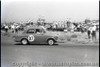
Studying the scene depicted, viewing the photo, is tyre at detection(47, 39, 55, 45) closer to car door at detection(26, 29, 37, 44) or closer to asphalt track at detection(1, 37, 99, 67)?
asphalt track at detection(1, 37, 99, 67)

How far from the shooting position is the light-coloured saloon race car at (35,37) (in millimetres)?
2236

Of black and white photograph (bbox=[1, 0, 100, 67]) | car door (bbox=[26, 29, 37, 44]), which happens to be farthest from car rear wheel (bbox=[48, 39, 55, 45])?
car door (bbox=[26, 29, 37, 44])

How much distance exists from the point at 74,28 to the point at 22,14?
68 centimetres

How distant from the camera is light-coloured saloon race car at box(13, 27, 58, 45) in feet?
7.34

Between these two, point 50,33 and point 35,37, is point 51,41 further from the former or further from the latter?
point 35,37

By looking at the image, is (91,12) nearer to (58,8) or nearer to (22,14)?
(58,8)

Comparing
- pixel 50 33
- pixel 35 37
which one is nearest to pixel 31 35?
pixel 35 37

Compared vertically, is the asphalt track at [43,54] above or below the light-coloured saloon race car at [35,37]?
below

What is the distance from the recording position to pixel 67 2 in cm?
221

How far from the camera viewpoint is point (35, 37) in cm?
225

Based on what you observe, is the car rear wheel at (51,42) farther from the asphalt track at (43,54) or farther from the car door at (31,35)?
the car door at (31,35)

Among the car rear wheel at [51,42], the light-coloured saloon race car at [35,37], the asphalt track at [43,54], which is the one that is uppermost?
the light-coloured saloon race car at [35,37]

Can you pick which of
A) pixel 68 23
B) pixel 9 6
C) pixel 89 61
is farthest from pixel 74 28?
pixel 9 6

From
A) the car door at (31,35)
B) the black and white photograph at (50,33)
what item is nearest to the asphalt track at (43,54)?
the black and white photograph at (50,33)
